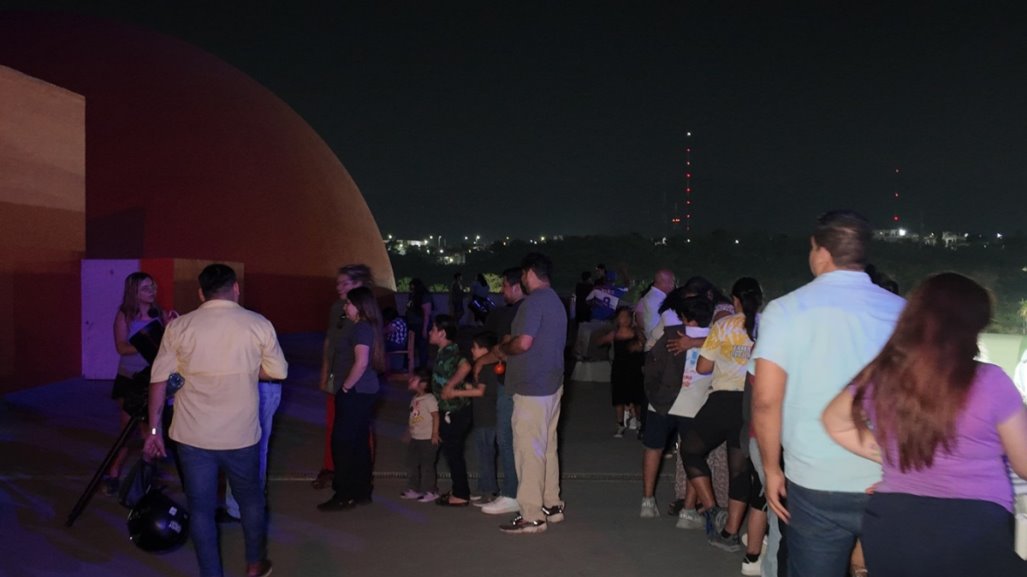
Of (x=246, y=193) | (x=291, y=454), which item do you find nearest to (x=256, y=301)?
(x=246, y=193)

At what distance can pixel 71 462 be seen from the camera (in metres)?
8.20

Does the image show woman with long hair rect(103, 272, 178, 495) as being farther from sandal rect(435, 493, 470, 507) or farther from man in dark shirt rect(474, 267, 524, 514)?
man in dark shirt rect(474, 267, 524, 514)

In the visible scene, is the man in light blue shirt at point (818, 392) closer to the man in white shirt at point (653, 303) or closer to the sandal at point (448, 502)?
the sandal at point (448, 502)

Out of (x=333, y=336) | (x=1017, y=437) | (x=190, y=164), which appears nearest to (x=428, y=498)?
(x=333, y=336)

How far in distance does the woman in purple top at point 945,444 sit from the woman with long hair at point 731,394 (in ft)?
8.71

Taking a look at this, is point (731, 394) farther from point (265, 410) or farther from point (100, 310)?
point (100, 310)

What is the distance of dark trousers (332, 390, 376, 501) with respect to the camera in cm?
678

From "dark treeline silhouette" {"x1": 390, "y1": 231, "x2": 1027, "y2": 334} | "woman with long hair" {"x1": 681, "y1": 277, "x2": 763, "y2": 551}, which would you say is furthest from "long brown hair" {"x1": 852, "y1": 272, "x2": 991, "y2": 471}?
"dark treeline silhouette" {"x1": 390, "y1": 231, "x2": 1027, "y2": 334}

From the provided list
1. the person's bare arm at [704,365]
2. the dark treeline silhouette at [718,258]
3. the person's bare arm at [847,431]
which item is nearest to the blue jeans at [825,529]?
the person's bare arm at [847,431]

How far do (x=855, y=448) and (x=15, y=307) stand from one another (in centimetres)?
1159

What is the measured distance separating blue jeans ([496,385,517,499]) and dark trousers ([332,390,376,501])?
1027 mm

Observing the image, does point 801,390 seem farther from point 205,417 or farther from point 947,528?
point 205,417

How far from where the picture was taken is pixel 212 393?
4797mm

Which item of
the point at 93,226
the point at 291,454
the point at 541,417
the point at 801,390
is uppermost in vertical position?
the point at 93,226
